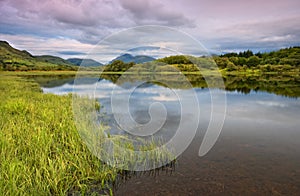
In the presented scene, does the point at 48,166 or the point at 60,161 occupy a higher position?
the point at 60,161

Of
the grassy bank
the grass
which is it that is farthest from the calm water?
the grassy bank

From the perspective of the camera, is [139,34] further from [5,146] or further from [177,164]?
[5,146]

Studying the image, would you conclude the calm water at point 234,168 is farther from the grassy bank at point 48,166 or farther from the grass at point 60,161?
the grassy bank at point 48,166

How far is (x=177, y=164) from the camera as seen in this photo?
6855 mm

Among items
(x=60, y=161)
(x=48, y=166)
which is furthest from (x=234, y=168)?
(x=48, y=166)

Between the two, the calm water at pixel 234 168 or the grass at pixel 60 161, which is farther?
the calm water at pixel 234 168

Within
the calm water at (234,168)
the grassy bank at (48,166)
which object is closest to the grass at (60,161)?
the grassy bank at (48,166)

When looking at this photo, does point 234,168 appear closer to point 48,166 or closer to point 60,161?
point 60,161

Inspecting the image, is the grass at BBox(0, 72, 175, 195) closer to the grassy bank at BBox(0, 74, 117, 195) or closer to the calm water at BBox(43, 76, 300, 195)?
the grassy bank at BBox(0, 74, 117, 195)

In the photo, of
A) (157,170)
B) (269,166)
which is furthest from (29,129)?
(269,166)

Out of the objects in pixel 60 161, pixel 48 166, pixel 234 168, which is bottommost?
pixel 234 168

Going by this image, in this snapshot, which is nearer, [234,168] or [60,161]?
[60,161]

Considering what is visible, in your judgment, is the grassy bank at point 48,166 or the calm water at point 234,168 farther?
the calm water at point 234,168

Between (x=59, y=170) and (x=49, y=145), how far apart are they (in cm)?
142
